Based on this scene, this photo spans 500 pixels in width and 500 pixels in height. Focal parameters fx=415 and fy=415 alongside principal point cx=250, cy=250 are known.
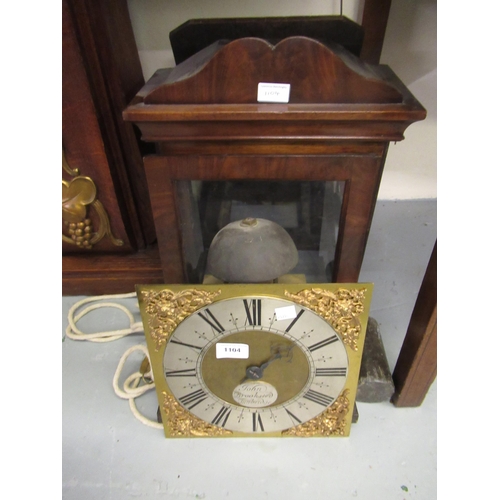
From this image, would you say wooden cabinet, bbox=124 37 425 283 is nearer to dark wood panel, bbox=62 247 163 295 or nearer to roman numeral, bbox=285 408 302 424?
roman numeral, bbox=285 408 302 424

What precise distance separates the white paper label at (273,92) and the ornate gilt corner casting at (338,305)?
11.9 inches

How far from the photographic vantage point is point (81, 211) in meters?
1.01

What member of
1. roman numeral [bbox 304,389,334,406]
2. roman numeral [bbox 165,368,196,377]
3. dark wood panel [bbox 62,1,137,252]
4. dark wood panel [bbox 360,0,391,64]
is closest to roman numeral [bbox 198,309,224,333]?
roman numeral [bbox 165,368,196,377]

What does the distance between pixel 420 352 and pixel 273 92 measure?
0.54 metres

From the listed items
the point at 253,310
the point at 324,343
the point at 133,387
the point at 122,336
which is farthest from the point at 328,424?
the point at 122,336

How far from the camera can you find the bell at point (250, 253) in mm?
743

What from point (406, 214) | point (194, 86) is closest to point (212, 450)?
point (194, 86)

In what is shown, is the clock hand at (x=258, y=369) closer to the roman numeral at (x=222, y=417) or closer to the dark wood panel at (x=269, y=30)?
the roman numeral at (x=222, y=417)

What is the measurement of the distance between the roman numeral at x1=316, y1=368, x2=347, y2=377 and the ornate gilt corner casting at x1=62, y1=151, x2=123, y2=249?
24.6 inches

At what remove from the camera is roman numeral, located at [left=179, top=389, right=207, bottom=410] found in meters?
0.78

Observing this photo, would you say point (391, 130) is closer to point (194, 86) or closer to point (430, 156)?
point (194, 86)

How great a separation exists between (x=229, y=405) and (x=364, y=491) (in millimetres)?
282

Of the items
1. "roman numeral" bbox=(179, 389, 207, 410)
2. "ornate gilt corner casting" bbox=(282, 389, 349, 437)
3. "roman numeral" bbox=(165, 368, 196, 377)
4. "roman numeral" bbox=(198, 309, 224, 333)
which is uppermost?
"roman numeral" bbox=(198, 309, 224, 333)

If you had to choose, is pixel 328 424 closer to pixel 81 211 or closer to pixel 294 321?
pixel 294 321
